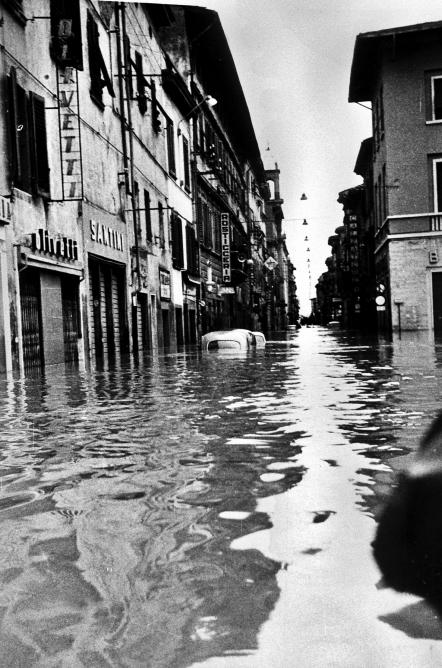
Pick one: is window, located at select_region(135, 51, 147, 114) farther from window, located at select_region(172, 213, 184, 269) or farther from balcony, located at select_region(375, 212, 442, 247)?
balcony, located at select_region(375, 212, 442, 247)

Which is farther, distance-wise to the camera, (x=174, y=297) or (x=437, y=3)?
(x=174, y=297)

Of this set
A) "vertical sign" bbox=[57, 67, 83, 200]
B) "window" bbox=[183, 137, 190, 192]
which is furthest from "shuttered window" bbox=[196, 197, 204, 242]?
"vertical sign" bbox=[57, 67, 83, 200]

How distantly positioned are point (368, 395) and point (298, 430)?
193cm

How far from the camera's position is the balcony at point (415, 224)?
83.5 feet

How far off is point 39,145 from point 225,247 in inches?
912

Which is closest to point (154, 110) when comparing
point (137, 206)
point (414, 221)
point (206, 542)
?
point (137, 206)

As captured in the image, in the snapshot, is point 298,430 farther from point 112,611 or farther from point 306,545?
point 112,611

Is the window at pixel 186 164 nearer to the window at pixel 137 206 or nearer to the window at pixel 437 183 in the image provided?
the window at pixel 137 206

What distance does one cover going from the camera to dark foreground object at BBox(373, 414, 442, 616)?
1.65m

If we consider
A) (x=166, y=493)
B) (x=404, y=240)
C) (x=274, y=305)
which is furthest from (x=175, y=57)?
(x=274, y=305)

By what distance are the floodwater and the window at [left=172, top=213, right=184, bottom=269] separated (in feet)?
68.2

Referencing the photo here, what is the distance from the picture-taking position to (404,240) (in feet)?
85.9

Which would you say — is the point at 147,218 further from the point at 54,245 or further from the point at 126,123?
the point at 54,245

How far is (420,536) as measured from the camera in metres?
1.82
